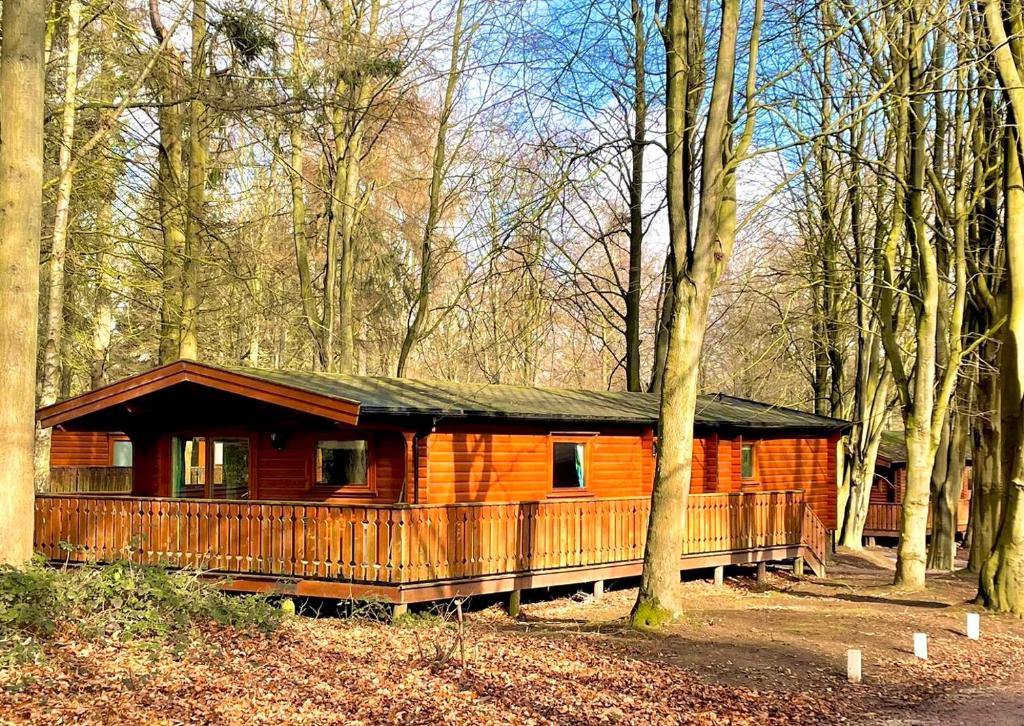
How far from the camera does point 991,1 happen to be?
48.1ft

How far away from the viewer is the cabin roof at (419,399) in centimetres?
1515

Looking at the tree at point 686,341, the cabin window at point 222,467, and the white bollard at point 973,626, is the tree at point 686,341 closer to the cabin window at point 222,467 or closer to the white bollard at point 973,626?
the white bollard at point 973,626

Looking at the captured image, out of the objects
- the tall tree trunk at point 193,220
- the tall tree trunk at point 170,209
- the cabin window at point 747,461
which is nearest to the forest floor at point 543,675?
the cabin window at point 747,461

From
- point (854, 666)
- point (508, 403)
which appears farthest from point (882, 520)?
point (854, 666)

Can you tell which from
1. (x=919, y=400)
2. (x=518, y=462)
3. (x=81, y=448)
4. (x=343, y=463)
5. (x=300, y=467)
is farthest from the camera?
(x=81, y=448)

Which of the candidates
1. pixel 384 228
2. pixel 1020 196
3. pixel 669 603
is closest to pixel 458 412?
pixel 669 603

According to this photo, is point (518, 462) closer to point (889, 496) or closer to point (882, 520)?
point (882, 520)

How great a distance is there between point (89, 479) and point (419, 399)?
569 inches

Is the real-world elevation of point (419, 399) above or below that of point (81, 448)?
above

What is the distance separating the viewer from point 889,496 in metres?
36.0

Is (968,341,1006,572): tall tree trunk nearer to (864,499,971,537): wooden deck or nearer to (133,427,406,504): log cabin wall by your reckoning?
(133,427,406,504): log cabin wall

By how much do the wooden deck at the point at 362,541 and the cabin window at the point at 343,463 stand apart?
228 centimetres

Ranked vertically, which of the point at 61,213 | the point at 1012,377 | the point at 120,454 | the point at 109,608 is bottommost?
the point at 109,608

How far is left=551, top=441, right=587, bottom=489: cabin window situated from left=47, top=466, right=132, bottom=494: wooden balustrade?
13.2 meters
